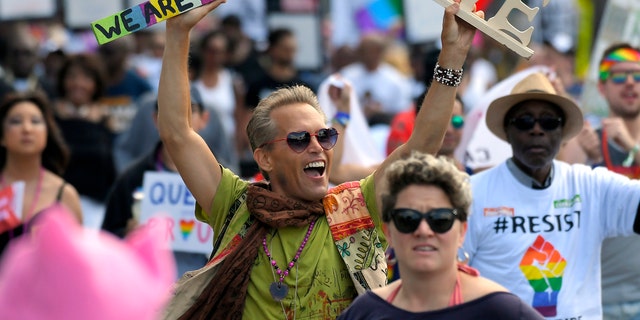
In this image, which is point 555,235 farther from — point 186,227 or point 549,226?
point 186,227

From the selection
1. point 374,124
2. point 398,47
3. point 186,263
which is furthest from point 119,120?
point 398,47

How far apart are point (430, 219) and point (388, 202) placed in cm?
19

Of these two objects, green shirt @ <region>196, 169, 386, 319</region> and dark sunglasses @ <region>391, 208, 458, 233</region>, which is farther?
green shirt @ <region>196, 169, 386, 319</region>

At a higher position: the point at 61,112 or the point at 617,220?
the point at 61,112

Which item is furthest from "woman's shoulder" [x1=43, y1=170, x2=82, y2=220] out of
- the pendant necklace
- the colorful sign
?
the pendant necklace

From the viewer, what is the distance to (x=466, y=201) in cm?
436

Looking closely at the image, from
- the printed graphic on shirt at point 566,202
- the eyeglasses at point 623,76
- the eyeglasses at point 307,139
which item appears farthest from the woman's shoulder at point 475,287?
the eyeglasses at point 623,76

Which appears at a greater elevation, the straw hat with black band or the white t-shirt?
the straw hat with black band

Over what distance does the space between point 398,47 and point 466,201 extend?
1574 cm

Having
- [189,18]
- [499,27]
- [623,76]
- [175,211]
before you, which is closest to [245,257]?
[189,18]

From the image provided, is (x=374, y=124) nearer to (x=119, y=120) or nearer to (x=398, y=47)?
(x=119, y=120)

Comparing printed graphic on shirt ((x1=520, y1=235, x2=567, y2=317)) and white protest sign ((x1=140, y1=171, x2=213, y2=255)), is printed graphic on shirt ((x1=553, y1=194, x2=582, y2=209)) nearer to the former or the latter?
printed graphic on shirt ((x1=520, y1=235, x2=567, y2=317))

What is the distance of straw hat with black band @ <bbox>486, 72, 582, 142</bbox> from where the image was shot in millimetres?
6832

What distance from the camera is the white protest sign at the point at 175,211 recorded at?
27.9 ft
